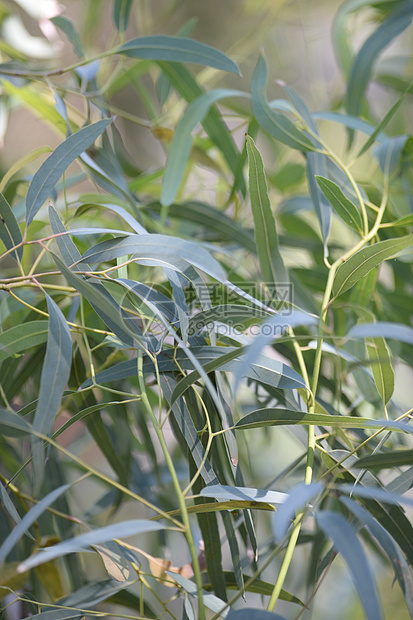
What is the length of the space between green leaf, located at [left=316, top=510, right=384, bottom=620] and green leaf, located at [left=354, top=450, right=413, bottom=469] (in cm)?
8

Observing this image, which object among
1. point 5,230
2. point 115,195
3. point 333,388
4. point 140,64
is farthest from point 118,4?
point 333,388

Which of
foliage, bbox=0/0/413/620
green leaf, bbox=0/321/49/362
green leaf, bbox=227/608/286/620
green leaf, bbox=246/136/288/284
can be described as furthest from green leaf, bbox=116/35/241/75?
green leaf, bbox=227/608/286/620

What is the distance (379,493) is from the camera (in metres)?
0.24

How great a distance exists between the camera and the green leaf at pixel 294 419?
30 centimetres

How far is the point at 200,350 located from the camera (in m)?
0.33

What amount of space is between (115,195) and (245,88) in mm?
936

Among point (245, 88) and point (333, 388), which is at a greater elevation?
point (245, 88)

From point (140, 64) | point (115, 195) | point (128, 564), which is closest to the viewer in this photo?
point (128, 564)

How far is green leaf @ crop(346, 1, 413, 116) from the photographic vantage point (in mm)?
543

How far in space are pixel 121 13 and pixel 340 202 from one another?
332 millimetres

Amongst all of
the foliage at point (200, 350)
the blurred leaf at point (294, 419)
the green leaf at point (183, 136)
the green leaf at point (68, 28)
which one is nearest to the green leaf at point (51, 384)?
the foliage at point (200, 350)

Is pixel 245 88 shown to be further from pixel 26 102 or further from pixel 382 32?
pixel 26 102

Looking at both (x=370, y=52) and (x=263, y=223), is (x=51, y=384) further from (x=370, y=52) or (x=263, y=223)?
(x=370, y=52)

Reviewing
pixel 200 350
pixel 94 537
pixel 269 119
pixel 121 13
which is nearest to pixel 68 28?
pixel 121 13
